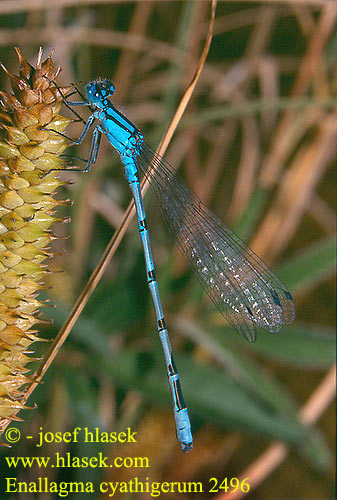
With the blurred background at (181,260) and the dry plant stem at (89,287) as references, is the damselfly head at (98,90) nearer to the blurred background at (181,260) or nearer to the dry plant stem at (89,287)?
the blurred background at (181,260)

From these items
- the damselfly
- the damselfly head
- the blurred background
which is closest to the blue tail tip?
the damselfly

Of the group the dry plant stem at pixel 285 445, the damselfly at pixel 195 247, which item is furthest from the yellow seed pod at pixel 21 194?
the dry plant stem at pixel 285 445

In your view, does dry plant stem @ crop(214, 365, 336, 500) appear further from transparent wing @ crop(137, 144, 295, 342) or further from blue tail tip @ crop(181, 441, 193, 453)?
blue tail tip @ crop(181, 441, 193, 453)

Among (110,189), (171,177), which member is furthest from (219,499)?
(110,189)

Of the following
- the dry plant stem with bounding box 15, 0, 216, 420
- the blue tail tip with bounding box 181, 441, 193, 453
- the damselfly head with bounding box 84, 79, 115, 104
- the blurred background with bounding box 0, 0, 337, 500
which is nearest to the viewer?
the dry plant stem with bounding box 15, 0, 216, 420

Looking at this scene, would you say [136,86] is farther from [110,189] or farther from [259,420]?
[259,420]

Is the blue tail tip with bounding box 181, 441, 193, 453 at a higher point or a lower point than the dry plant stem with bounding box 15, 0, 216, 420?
lower
